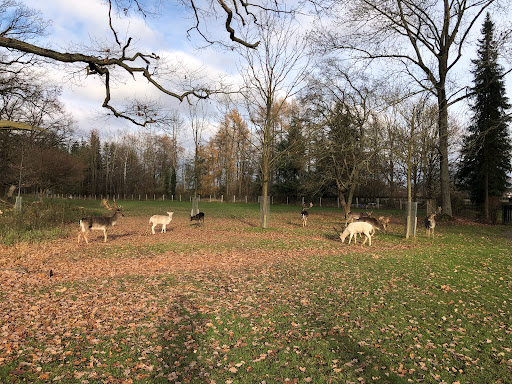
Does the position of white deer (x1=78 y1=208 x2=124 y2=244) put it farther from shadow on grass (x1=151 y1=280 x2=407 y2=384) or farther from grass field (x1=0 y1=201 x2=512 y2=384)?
shadow on grass (x1=151 y1=280 x2=407 y2=384)

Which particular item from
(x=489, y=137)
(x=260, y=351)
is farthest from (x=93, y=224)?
(x=489, y=137)

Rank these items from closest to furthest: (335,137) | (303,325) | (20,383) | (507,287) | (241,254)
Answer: (20,383)
(303,325)
(507,287)
(241,254)
(335,137)

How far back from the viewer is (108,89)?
859cm

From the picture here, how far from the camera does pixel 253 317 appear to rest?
5879 millimetres

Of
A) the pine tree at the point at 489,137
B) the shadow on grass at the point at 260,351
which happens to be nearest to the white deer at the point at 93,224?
the shadow on grass at the point at 260,351

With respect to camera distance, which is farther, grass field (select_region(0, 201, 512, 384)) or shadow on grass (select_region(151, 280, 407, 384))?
grass field (select_region(0, 201, 512, 384))

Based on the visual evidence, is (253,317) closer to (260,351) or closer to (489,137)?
(260,351)

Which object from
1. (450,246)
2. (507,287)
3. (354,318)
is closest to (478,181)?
(450,246)

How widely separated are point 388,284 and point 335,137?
2155 cm

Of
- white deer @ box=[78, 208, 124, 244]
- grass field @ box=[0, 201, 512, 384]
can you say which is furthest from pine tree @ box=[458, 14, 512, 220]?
white deer @ box=[78, 208, 124, 244]

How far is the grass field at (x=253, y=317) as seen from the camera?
4.16 metres

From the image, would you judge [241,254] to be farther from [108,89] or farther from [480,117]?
[480,117]

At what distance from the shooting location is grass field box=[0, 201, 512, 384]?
4164 mm

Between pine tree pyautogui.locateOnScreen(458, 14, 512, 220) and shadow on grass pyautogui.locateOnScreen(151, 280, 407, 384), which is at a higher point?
pine tree pyautogui.locateOnScreen(458, 14, 512, 220)
